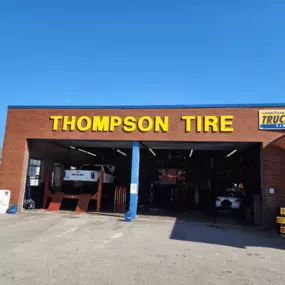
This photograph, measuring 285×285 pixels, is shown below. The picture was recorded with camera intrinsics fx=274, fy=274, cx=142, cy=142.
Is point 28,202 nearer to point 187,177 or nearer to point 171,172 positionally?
point 171,172

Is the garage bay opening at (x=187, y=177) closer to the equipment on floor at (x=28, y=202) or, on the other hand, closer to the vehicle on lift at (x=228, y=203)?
the vehicle on lift at (x=228, y=203)

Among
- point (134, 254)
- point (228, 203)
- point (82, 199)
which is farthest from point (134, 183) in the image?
point (134, 254)

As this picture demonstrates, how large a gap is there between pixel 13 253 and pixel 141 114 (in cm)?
959

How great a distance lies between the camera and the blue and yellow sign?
44.0 feet

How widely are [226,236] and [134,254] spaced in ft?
15.3

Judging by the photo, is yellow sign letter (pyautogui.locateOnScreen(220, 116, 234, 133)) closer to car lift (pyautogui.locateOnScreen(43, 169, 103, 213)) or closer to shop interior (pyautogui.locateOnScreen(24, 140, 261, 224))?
shop interior (pyautogui.locateOnScreen(24, 140, 261, 224))

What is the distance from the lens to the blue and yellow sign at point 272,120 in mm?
13398

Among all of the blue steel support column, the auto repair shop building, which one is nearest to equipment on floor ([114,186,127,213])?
the auto repair shop building

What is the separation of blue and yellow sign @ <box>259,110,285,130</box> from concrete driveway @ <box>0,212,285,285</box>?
17.0 feet

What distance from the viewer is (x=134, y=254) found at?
7.19 metres

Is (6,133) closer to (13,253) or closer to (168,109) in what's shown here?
(168,109)

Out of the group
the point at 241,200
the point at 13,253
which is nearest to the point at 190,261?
the point at 13,253

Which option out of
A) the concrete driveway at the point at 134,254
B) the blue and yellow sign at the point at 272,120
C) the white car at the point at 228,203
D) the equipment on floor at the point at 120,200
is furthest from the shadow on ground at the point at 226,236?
the blue and yellow sign at the point at 272,120

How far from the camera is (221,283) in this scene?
17.0 feet
